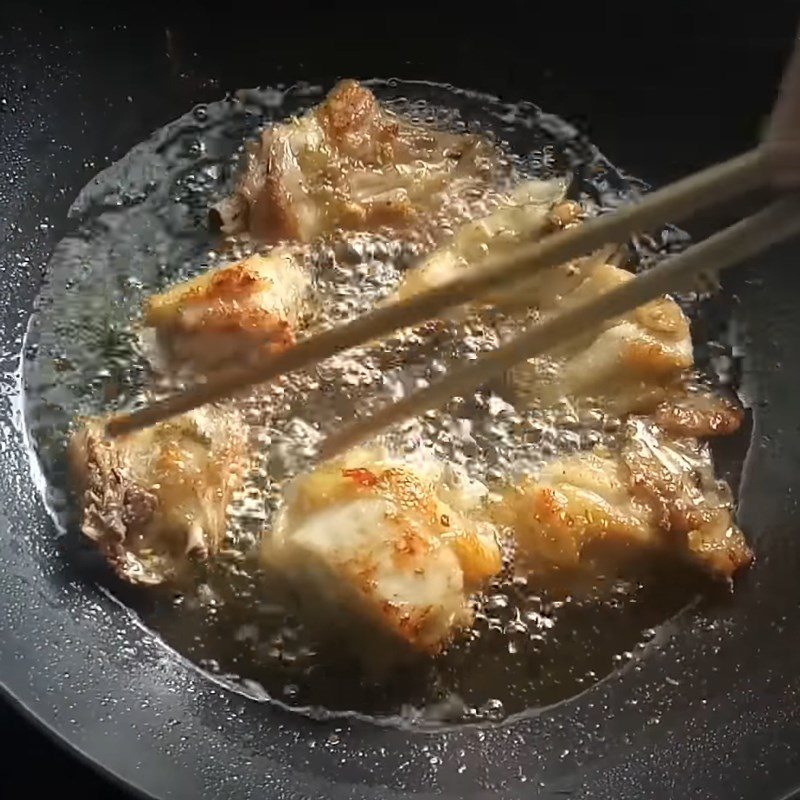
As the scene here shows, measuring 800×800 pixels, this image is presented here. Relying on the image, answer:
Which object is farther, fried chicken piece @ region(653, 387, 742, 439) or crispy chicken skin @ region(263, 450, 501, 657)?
fried chicken piece @ region(653, 387, 742, 439)

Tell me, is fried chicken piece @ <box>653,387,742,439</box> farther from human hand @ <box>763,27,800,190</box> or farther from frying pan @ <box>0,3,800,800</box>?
human hand @ <box>763,27,800,190</box>

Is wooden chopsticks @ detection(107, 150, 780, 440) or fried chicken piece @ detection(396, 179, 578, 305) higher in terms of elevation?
wooden chopsticks @ detection(107, 150, 780, 440)

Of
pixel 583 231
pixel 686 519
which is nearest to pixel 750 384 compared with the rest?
pixel 686 519

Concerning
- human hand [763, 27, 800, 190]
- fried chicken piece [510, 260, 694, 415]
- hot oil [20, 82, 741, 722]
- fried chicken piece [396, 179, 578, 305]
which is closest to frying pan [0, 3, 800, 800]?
hot oil [20, 82, 741, 722]

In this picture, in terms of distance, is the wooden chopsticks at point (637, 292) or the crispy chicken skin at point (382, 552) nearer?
the wooden chopsticks at point (637, 292)

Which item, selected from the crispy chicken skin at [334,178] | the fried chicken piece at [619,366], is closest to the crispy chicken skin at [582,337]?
the fried chicken piece at [619,366]

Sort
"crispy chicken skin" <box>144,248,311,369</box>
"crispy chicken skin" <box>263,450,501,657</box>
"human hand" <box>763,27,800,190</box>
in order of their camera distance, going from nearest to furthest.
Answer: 1. "human hand" <box>763,27,800,190</box>
2. "crispy chicken skin" <box>263,450,501,657</box>
3. "crispy chicken skin" <box>144,248,311,369</box>

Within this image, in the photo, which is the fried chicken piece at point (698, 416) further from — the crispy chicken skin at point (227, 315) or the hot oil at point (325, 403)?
the crispy chicken skin at point (227, 315)

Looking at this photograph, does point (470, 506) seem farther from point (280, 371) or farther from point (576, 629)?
point (280, 371)
